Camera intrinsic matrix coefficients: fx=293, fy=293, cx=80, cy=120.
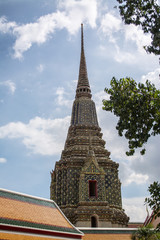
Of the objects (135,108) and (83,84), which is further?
(83,84)

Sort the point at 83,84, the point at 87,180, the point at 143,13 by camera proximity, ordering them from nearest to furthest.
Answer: the point at 143,13 → the point at 87,180 → the point at 83,84

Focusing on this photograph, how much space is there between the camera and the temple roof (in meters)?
13.5

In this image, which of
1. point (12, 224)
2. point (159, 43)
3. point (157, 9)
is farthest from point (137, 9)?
point (12, 224)

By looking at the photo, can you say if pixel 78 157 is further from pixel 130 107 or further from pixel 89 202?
pixel 130 107

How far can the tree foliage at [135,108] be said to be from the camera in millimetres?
10984

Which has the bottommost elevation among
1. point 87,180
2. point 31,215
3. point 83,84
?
point 31,215

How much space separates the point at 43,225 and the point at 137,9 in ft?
35.7

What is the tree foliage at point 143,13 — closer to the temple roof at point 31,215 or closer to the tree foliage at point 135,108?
the tree foliage at point 135,108

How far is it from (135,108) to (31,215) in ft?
26.0

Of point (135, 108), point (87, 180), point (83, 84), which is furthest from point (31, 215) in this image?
point (83, 84)

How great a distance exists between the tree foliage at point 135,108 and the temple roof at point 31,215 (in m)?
6.27

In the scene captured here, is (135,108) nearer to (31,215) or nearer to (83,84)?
(31,215)

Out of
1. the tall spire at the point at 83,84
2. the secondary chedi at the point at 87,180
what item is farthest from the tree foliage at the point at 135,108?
the tall spire at the point at 83,84

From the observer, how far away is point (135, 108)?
36.7ft
